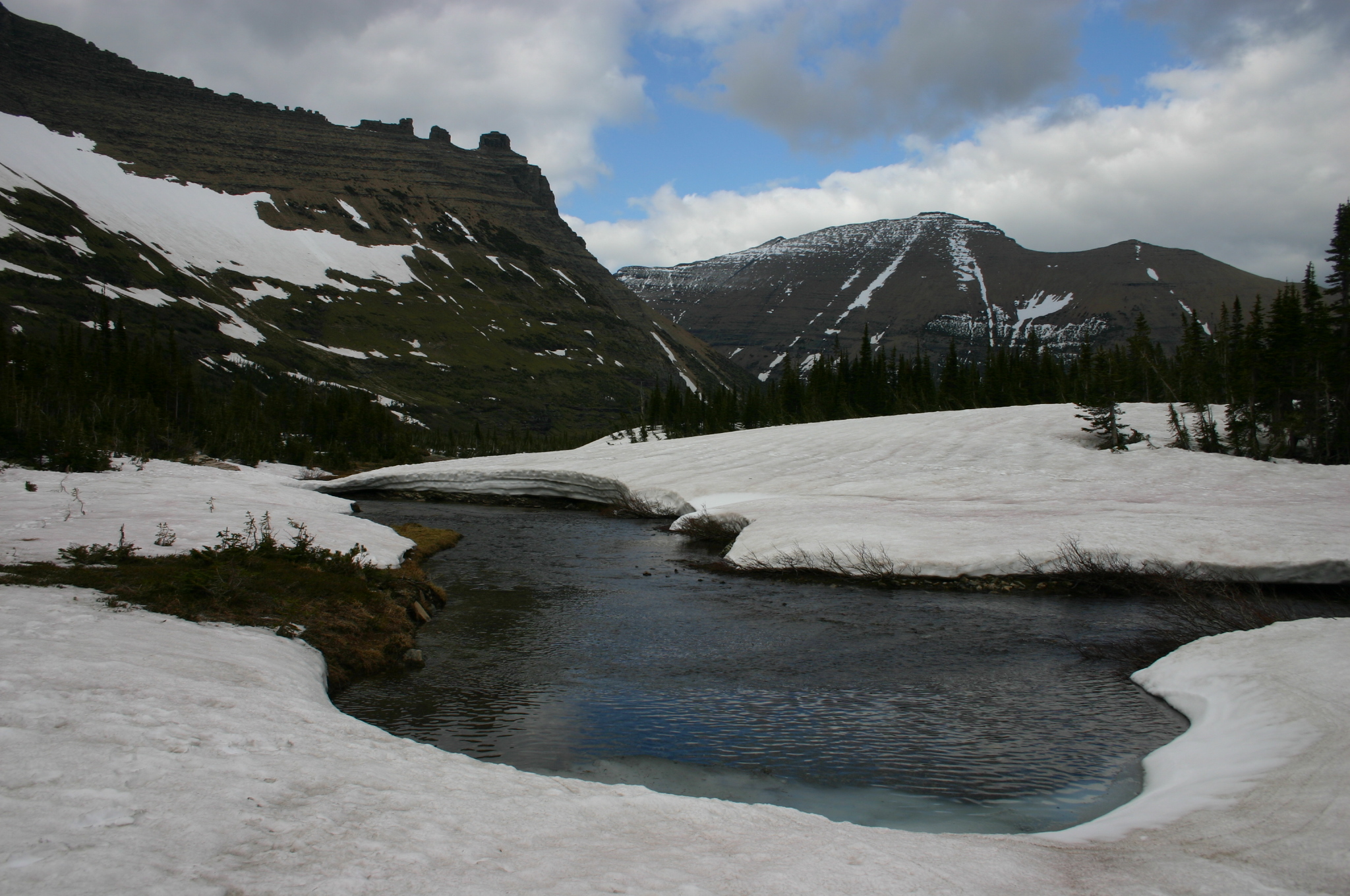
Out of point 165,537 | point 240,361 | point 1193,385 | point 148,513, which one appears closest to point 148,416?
point 148,513

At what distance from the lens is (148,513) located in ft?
60.1

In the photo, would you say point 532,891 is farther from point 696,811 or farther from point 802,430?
point 802,430

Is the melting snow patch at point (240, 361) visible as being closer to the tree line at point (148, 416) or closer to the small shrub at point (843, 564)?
the tree line at point (148, 416)

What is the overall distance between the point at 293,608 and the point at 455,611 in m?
4.48

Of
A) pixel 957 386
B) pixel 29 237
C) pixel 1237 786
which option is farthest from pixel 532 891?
pixel 29 237

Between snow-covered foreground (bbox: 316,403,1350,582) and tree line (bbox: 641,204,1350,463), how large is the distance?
153 inches

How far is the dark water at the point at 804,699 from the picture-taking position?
26.3 ft

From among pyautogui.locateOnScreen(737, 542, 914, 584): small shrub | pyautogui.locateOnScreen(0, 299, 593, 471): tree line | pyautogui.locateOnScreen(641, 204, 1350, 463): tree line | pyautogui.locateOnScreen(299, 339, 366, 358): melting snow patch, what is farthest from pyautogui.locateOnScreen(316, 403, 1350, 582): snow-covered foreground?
pyautogui.locateOnScreen(299, 339, 366, 358): melting snow patch

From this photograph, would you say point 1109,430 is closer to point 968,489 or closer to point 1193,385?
point 968,489

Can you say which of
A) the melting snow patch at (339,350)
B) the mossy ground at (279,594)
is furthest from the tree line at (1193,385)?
the melting snow patch at (339,350)

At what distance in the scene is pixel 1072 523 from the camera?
822 inches

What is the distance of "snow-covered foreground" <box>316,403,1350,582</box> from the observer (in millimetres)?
18484

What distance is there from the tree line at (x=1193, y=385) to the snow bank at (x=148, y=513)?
1380 inches

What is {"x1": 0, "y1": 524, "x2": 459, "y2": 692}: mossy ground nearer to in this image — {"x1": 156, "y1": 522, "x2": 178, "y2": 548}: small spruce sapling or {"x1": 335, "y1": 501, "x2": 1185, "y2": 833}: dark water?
{"x1": 335, "y1": 501, "x2": 1185, "y2": 833}: dark water
